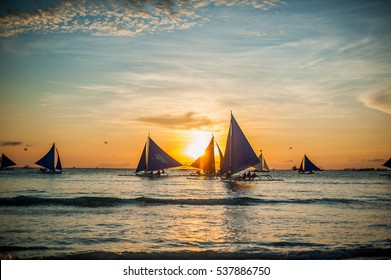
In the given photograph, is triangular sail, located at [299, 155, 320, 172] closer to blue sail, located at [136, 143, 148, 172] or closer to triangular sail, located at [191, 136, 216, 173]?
triangular sail, located at [191, 136, 216, 173]

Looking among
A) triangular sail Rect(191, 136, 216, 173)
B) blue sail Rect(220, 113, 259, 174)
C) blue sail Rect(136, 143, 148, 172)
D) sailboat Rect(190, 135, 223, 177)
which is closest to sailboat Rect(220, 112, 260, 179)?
blue sail Rect(220, 113, 259, 174)

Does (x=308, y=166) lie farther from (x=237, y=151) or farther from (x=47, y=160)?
(x=237, y=151)

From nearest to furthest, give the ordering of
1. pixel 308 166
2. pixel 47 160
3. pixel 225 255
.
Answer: pixel 225 255 → pixel 47 160 → pixel 308 166

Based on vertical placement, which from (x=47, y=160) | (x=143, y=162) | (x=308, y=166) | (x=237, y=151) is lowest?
(x=308, y=166)

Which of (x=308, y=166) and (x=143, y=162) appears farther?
(x=308, y=166)

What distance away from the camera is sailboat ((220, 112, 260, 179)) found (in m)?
32.1

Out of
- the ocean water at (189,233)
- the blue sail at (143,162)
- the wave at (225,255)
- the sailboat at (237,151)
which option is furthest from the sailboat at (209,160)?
the wave at (225,255)

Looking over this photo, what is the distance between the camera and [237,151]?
1291 inches

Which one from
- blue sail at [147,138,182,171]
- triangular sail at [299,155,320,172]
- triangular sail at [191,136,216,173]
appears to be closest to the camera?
triangular sail at [191,136,216,173]

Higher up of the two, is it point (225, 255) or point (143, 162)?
point (143, 162)

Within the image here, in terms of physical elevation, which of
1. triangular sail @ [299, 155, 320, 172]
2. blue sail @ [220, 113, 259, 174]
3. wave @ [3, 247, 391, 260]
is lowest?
wave @ [3, 247, 391, 260]

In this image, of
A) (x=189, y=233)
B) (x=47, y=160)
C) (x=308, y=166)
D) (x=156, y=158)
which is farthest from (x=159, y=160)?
(x=189, y=233)

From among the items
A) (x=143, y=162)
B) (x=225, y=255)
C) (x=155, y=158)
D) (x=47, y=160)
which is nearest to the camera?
(x=225, y=255)
